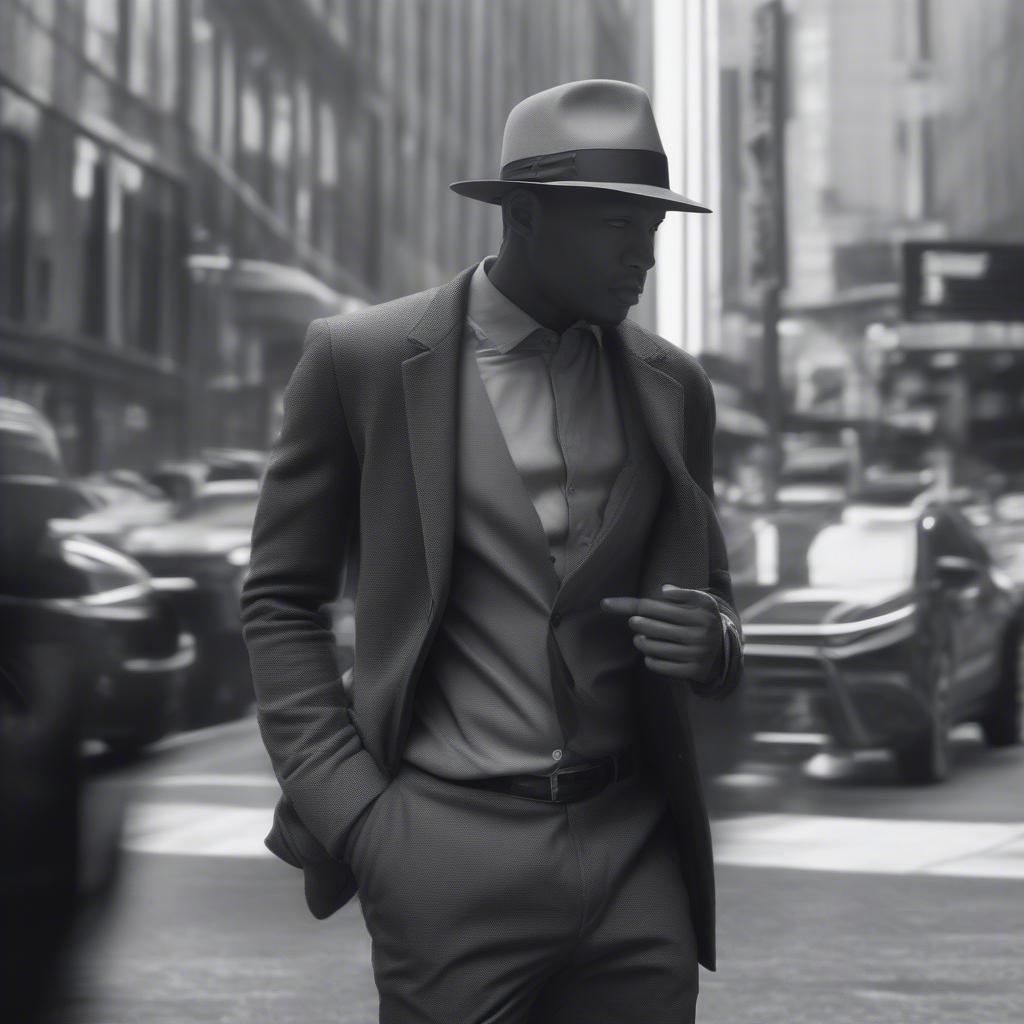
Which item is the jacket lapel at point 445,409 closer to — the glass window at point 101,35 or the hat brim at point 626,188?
the hat brim at point 626,188

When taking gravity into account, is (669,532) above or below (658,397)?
below

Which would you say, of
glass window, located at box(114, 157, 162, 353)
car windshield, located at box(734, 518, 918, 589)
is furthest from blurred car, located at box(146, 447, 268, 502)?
A: car windshield, located at box(734, 518, 918, 589)

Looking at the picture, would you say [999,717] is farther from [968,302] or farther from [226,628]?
[226,628]

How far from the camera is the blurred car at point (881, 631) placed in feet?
13.0

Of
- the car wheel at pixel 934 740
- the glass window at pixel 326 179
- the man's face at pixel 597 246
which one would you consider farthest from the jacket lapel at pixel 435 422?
the car wheel at pixel 934 740

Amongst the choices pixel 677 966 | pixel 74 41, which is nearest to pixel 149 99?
pixel 74 41

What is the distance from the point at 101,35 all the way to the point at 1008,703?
7.56 ft

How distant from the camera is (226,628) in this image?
4020 mm

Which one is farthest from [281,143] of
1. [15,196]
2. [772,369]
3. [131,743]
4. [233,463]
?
[131,743]

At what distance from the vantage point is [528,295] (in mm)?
1876

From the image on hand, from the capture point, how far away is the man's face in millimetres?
1778

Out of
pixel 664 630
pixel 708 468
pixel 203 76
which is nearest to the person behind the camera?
pixel 664 630

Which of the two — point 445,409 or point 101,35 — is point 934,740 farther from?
point 445,409

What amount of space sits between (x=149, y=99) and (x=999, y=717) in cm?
216
